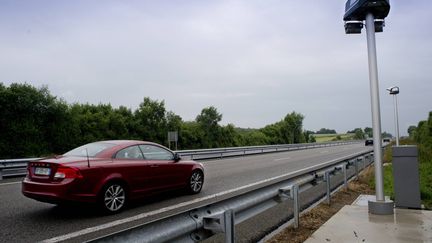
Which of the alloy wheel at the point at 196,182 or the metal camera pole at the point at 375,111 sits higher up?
the metal camera pole at the point at 375,111

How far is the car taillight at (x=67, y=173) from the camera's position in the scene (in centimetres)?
651

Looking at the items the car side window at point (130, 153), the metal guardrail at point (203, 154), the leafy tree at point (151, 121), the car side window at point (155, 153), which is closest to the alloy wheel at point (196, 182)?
the car side window at point (155, 153)

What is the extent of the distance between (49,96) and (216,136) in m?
24.5

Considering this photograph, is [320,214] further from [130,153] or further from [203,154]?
[203,154]

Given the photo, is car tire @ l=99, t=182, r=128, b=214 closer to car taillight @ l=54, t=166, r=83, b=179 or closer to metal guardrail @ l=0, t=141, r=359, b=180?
car taillight @ l=54, t=166, r=83, b=179

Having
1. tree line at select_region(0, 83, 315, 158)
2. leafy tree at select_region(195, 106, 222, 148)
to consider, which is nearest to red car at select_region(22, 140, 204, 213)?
tree line at select_region(0, 83, 315, 158)

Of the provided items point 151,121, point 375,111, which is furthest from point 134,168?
point 151,121

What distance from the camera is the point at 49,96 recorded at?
87.4 ft

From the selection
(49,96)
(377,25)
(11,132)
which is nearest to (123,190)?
(377,25)

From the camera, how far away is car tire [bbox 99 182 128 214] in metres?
6.92

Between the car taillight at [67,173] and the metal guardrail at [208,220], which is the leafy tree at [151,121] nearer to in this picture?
the car taillight at [67,173]

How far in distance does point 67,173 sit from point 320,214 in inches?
191

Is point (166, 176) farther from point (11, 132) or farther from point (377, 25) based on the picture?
point (11, 132)

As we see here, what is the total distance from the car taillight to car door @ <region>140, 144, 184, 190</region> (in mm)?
1810
